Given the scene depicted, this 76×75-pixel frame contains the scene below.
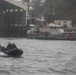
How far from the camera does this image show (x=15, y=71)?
27.7m

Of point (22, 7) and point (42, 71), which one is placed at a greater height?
point (22, 7)

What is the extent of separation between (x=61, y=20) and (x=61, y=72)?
80.7 m

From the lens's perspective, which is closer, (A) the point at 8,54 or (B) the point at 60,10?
(A) the point at 8,54

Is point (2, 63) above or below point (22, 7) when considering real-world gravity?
below

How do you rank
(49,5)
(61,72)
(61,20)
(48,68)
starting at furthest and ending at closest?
(49,5)
(61,20)
(48,68)
(61,72)

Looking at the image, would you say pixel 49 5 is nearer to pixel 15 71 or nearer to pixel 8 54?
pixel 8 54

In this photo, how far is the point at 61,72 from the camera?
27250 mm

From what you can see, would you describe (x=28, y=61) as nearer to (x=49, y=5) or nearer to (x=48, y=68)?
(x=48, y=68)

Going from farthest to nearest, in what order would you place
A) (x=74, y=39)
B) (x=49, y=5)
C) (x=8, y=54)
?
(x=49, y=5) → (x=74, y=39) → (x=8, y=54)

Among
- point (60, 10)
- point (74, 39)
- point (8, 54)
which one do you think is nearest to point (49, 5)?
point (60, 10)

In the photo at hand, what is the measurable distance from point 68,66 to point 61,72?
3.15 m

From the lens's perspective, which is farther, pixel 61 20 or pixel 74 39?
pixel 61 20

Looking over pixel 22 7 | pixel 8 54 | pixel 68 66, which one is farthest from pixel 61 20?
pixel 68 66

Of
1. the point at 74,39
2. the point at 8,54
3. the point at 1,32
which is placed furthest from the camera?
the point at 1,32
